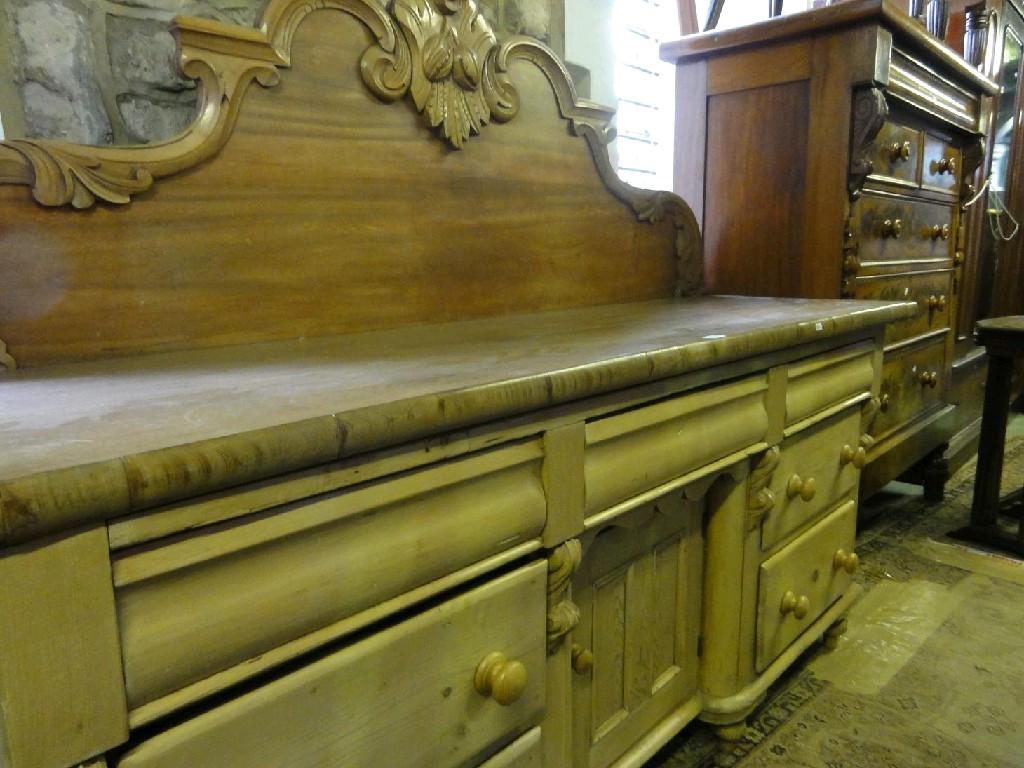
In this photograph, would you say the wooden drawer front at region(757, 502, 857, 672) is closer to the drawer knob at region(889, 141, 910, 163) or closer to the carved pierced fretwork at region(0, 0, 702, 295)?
the carved pierced fretwork at region(0, 0, 702, 295)

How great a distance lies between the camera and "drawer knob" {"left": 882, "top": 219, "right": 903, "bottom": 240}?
164 cm

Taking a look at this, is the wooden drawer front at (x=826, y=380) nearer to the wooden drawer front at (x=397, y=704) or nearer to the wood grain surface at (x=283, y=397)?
the wood grain surface at (x=283, y=397)

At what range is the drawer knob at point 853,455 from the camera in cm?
129

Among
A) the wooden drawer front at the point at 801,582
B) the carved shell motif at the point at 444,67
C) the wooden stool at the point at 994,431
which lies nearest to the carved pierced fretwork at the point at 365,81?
the carved shell motif at the point at 444,67

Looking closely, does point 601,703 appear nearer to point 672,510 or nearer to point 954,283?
point 672,510

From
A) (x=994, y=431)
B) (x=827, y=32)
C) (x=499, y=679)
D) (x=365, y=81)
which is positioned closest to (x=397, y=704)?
(x=499, y=679)

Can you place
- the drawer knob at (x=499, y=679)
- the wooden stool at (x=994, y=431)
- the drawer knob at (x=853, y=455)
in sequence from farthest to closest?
the wooden stool at (x=994, y=431) < the drawer knob at (x=853, y=455) < the drawer knob at (x=499, y=679)

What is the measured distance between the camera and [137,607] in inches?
17.0

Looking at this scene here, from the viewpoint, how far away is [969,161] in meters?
2.02

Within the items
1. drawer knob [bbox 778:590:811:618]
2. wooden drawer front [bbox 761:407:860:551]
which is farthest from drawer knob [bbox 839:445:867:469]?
drawer knob [bbox 778:590:811:618]

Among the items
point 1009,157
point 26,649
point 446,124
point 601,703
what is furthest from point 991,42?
point 26,649

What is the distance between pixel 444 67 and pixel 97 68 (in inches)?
17.6

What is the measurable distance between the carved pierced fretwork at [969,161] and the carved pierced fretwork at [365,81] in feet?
3.99

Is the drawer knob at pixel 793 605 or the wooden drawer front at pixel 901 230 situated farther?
the wooden drawer front at pixel 901 230
